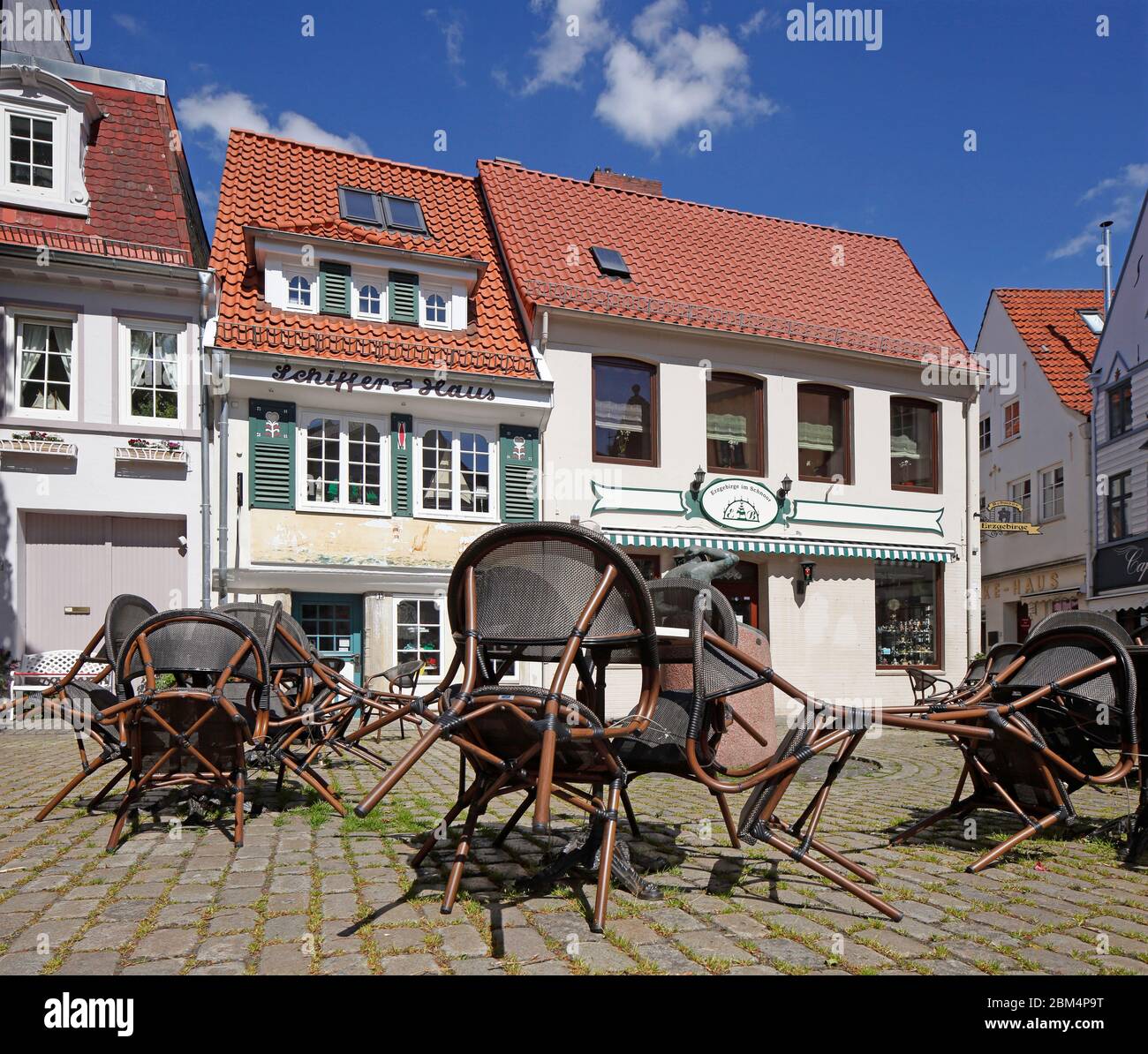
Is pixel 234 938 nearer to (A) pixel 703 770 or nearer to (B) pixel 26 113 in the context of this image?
(A) pixel 703 770

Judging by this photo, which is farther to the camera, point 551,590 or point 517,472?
point 517,472

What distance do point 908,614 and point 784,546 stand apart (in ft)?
11.2

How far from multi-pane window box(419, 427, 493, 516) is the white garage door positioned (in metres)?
3.74

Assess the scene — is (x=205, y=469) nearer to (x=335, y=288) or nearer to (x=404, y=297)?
(x=335, y=288)

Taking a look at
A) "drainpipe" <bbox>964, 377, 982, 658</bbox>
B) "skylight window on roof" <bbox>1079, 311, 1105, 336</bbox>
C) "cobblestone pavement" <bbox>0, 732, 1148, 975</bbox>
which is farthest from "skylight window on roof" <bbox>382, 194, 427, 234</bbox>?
"skylight window on roof" <bbox>1079, 311, 1105, 336</bbox>

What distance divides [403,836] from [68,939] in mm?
2121

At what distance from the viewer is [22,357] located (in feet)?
45.6

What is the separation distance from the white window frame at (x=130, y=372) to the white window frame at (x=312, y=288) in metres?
1.62

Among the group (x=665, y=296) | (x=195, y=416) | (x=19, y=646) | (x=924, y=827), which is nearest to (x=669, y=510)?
(x=665, y=296)

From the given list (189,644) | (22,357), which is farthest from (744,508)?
(189,644)

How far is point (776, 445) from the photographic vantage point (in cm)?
1791

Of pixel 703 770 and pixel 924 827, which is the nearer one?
pixel 703 770

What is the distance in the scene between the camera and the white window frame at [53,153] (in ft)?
48.1

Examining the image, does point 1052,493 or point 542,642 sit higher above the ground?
point 1052,493
